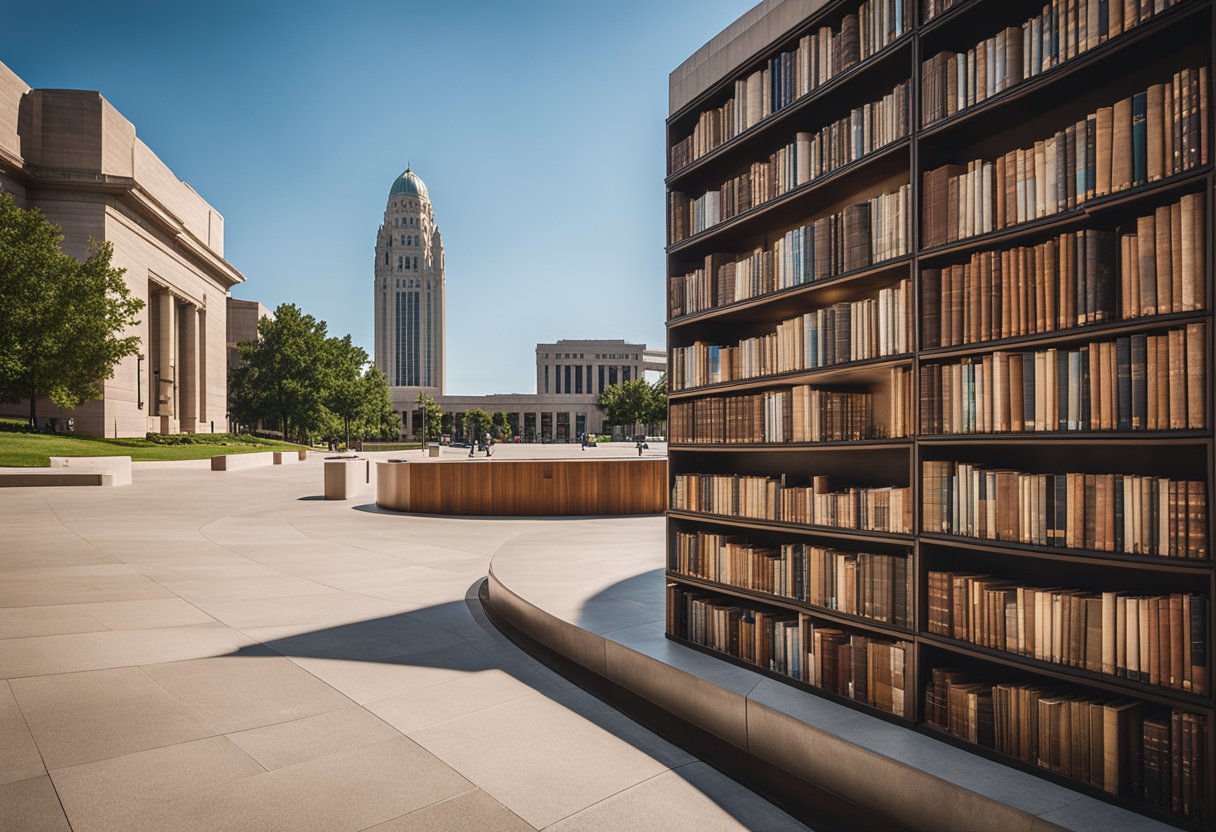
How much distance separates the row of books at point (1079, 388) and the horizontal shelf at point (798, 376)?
215 mm

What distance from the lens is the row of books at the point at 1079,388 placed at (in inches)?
101

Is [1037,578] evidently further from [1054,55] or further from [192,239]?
[192,239]

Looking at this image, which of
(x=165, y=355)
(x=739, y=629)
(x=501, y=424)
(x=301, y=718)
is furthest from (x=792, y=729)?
(x=501, y=424)

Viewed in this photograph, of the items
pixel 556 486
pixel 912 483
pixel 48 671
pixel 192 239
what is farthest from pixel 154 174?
pixel 912 483

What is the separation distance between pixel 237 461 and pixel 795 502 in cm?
3611

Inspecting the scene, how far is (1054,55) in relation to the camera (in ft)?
10.1

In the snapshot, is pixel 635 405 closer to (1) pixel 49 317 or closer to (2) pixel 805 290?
(1) pixel 49 317

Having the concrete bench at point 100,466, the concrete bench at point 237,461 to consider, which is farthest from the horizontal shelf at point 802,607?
the concrete bench at point 237,461

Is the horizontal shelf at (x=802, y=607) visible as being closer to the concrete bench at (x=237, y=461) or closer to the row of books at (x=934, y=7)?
the row of books at (x=934, y=7)

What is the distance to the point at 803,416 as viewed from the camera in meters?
4.30

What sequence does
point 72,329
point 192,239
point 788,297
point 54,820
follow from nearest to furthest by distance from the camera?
point 54,820 → point 788,297 → point 72,329 → point 192,239

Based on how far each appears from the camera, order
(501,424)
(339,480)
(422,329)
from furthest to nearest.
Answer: (422,329) < (501,424) < (339,480)

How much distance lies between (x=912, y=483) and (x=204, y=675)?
4.62m

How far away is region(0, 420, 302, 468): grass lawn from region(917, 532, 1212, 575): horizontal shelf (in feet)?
103
